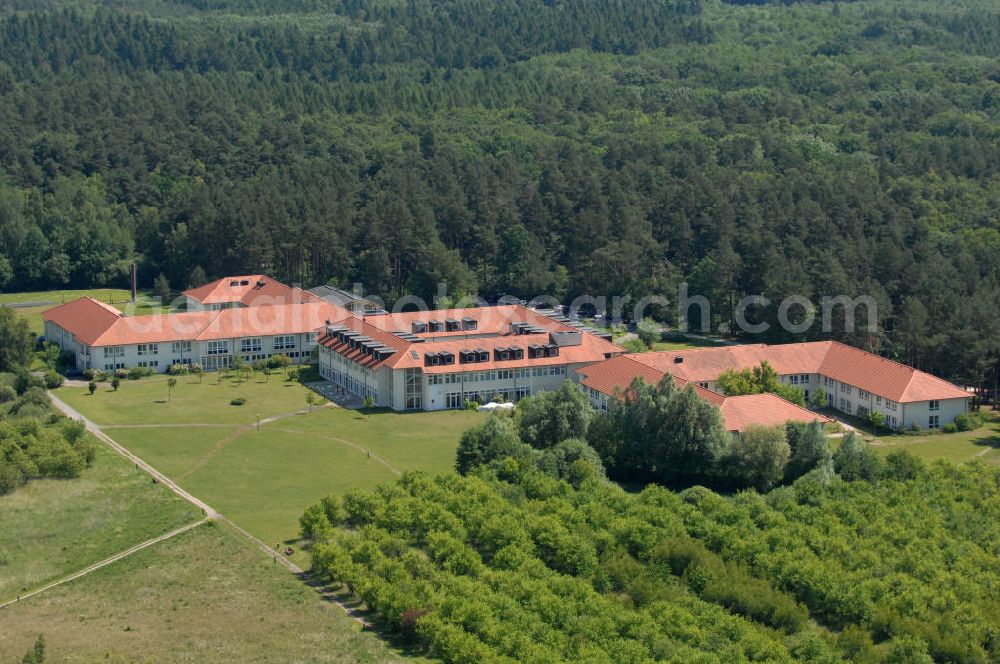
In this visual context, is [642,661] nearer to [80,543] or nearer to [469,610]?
[469,610]

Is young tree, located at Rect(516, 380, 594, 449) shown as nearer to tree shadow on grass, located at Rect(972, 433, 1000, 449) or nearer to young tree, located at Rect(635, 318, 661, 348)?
tree shadow on grass, located at Rect(972, 433, 1000, 449)

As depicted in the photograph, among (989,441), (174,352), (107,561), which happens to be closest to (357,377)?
(174,352)

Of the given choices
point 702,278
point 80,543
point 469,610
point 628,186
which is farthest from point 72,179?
point 469,610

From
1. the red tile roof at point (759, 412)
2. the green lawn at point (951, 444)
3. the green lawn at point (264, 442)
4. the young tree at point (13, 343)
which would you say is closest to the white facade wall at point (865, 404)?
the green lawn at point (951, 444)

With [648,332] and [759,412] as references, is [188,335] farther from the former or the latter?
[759,412]

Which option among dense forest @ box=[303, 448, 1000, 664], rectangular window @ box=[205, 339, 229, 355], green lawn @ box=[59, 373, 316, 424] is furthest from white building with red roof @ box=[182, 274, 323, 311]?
dense forest @ box=[303, 448, 1000, 664]

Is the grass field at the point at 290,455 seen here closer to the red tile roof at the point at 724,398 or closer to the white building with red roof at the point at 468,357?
the white building with red roof at the point at 468,357

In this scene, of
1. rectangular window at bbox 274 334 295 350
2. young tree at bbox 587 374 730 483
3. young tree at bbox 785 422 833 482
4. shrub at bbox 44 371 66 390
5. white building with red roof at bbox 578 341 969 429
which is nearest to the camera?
young tree at bbox 785 422 833 482
